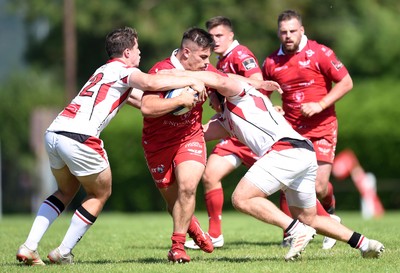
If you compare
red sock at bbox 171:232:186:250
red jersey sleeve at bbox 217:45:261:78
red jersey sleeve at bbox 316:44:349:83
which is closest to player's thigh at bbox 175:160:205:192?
red sock at bbox 171:232:186:250

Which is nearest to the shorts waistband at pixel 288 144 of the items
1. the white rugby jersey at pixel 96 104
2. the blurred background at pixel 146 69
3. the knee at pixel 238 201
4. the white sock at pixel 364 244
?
the knee at pixel 238 201

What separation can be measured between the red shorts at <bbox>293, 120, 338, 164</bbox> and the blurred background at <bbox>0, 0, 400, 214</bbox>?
46.5ft

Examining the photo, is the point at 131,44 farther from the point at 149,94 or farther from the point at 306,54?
the point at 306,54

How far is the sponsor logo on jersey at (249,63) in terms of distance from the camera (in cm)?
1084

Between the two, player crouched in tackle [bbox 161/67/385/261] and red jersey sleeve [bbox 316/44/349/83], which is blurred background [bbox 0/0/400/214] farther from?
player crouched in tackle [bbox 161/67/385/261]

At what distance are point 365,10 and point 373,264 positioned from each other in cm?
3465

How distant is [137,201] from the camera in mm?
31266

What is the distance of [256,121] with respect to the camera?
887cm

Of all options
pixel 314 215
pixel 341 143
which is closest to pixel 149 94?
pixel 314 215

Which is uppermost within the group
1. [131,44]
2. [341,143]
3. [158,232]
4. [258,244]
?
[131,44]

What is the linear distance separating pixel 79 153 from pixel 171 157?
972 millimetres

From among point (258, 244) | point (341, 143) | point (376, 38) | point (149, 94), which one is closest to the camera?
point (149, 94)

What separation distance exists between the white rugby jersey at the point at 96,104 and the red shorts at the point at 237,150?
101 inches

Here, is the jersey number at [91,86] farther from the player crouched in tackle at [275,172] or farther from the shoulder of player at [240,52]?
the shoulder of player at [240,52]
